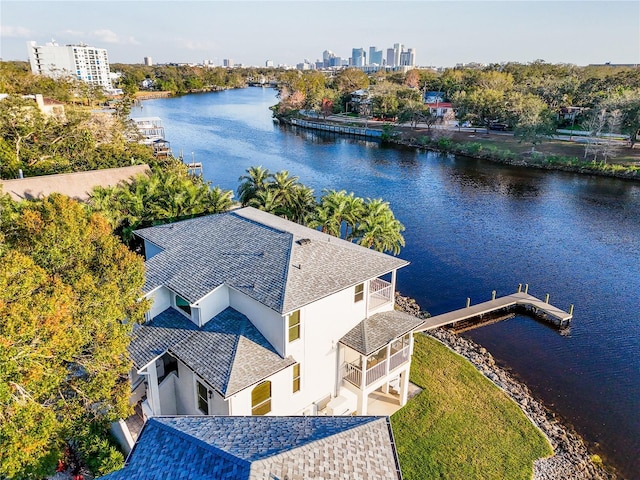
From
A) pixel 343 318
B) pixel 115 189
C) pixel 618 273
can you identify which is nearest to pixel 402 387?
pixel 343 318

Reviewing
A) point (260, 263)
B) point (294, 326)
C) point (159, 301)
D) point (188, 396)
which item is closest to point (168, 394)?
point (188, 396)

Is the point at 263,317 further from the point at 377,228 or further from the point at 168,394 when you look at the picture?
the point at 377,228

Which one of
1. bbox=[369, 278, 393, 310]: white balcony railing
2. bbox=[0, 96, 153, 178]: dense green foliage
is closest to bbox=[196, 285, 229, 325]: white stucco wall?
bbox=[369, 278, 393, 310]: white balcony railing

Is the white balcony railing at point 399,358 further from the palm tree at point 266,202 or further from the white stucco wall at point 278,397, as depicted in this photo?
the palm tree at point 266,202

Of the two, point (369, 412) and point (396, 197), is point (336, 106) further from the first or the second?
point (369, 412)

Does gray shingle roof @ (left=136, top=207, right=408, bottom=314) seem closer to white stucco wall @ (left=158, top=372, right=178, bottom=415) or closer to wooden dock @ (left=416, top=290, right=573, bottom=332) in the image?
white stucco wall @ (left=158, top=372, right=178, bottom=415)

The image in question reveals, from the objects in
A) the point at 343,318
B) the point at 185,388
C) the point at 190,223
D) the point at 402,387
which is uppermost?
the point at 190,223

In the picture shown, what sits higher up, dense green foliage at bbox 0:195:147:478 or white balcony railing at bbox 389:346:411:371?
dense green foliage at bbox 0:195:147:478
